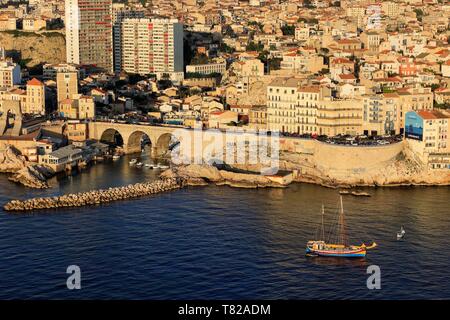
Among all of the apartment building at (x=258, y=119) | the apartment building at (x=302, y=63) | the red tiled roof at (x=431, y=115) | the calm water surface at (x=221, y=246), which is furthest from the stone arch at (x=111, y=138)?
the red tiled roof at (x=431, y=115)

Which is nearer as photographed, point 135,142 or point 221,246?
point 221,246

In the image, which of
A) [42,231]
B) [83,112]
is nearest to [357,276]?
[42,231]

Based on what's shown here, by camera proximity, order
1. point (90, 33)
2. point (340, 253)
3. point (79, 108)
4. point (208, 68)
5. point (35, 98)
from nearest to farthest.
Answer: point (340, 253)
point (79, 108)
point (35, 98)
point (208, 68)
point (90, 33)

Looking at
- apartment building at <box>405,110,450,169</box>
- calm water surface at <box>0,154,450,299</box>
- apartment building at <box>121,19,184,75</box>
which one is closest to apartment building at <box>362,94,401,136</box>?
apartment building at <box>405,110,450,169</box>

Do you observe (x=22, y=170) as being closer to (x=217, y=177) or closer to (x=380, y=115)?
(x=217, y=177)

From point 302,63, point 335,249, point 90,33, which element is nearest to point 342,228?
point 335,249

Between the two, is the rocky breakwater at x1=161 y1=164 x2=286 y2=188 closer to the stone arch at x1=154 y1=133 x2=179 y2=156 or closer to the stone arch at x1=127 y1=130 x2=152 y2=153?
the stone arch at x1=154 y1=133 x2=179 y2=156

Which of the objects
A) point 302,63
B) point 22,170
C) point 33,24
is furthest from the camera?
point 33,24
